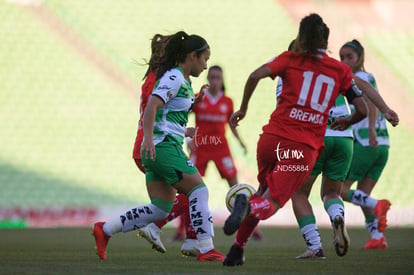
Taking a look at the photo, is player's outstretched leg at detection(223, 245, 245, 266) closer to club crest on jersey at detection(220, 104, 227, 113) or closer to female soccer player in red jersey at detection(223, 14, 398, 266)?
female soccer player in red jersey at detection(223, 14, 398, 266)

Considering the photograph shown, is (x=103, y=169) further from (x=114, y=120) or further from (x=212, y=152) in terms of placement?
(x=212, y=152)

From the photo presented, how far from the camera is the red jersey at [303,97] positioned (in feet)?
20.0

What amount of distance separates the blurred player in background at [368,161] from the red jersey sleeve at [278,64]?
8.15 feet

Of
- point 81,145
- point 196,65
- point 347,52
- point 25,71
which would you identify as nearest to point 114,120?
point 81,145

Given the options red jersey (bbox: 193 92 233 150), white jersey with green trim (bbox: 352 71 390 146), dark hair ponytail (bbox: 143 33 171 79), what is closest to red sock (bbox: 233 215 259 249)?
dark hair ponytail (bbox: 143 33 171 79)

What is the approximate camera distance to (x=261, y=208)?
19.3 ft

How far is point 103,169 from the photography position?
54.9ft

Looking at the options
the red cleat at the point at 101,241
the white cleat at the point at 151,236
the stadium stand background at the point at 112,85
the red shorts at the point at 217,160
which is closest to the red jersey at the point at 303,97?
the white cleat at the point at 151,236

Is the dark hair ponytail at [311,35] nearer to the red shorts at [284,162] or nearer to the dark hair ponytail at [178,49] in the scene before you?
the red shorts at [284,162]

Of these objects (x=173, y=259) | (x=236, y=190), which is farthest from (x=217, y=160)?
(x=236, y=190)

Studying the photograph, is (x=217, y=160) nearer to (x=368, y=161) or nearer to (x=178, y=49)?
(x=368, y=161)

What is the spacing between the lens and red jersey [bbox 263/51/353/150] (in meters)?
6.11

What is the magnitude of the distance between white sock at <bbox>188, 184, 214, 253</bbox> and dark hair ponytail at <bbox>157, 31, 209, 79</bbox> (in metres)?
0.96

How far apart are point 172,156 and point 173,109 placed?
369 millimetres
